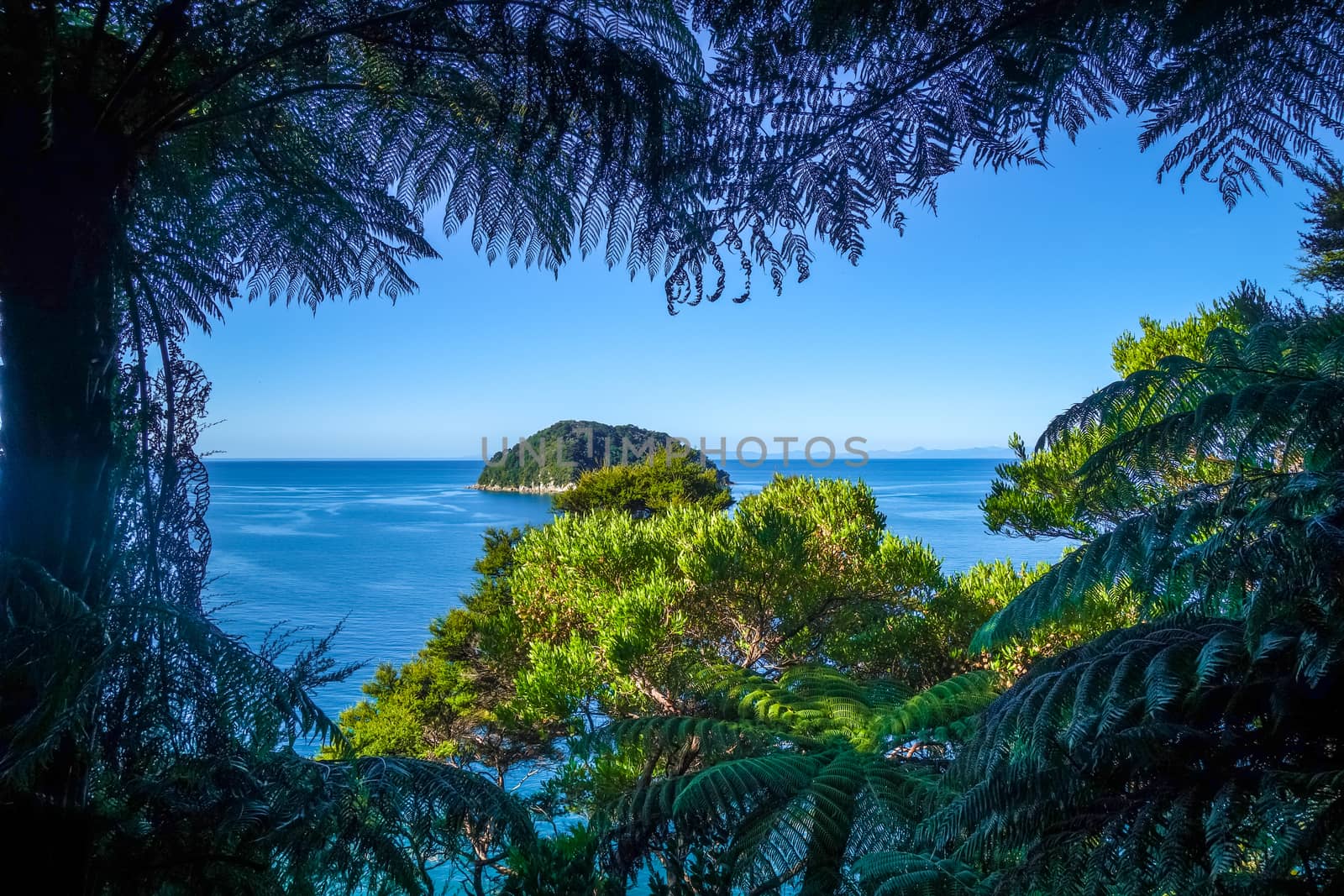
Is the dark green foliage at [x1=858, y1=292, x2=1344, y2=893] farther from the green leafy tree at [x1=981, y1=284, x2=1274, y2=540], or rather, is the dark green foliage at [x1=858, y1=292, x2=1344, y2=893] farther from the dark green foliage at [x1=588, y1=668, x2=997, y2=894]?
the green leafy tree at [x1=981, y1=284, x2=1274, y2=540]

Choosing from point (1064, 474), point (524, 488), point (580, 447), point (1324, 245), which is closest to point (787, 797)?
point (1064, 474)

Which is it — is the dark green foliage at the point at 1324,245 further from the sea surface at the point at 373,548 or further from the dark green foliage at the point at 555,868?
the dark green foliage at the point at 555,868

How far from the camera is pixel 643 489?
50.3 ft

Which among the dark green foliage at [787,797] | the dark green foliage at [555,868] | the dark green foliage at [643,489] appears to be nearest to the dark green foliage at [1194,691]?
the dark green foliage at [787,797]

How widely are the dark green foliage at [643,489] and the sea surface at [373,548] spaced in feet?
12.4

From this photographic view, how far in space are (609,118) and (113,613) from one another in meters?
1.17

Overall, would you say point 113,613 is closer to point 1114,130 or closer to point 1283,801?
point 1283,801

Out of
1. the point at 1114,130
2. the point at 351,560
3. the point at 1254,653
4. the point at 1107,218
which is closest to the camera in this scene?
the point at 1254,653

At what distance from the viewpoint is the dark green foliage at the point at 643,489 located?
15062mm

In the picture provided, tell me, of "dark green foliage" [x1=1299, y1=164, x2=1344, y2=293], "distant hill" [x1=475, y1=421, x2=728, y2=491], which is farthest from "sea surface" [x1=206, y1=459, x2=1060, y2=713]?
"dark green foliage" [x1=1299, y1=164, x2=1344, y2=293]

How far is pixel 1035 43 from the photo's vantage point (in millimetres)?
1205

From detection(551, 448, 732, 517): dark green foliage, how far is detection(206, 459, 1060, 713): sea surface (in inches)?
149

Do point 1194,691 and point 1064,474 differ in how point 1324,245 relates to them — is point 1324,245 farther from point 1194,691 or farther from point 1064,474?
point 1194,691

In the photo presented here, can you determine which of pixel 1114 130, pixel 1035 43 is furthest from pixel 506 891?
pixel 1114 130
